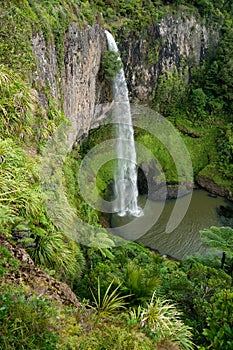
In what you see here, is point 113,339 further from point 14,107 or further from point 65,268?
point 14,107

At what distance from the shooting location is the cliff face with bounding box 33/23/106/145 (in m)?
7.98

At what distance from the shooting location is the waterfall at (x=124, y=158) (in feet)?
54.4

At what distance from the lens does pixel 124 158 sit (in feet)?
58.5

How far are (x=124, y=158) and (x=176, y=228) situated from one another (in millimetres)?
5124

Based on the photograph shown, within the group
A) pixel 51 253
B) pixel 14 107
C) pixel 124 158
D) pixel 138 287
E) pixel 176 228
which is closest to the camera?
pixel 51 253

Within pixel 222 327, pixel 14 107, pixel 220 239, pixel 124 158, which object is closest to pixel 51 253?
pixel 222 327

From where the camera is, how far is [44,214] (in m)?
4.67

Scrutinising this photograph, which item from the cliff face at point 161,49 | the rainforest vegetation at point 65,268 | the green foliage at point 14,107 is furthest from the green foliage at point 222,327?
the cliff face at point 161,49

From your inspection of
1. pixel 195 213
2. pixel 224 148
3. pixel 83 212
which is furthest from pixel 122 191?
pixel 83 212

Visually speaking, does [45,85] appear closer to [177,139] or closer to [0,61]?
[0,61]

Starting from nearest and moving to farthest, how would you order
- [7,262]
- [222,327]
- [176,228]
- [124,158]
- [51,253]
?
[222,327] < [7,262] < [51,253] < [176,228] < [124,158]

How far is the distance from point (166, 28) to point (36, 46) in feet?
46.7

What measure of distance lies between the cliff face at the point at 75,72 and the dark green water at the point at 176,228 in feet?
17.8

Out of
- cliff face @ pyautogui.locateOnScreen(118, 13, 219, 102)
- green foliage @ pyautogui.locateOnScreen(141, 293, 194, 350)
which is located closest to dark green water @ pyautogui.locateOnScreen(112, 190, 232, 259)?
cliff face @ pyautogui.locateOnScreen(118, 13, 219, 102)
